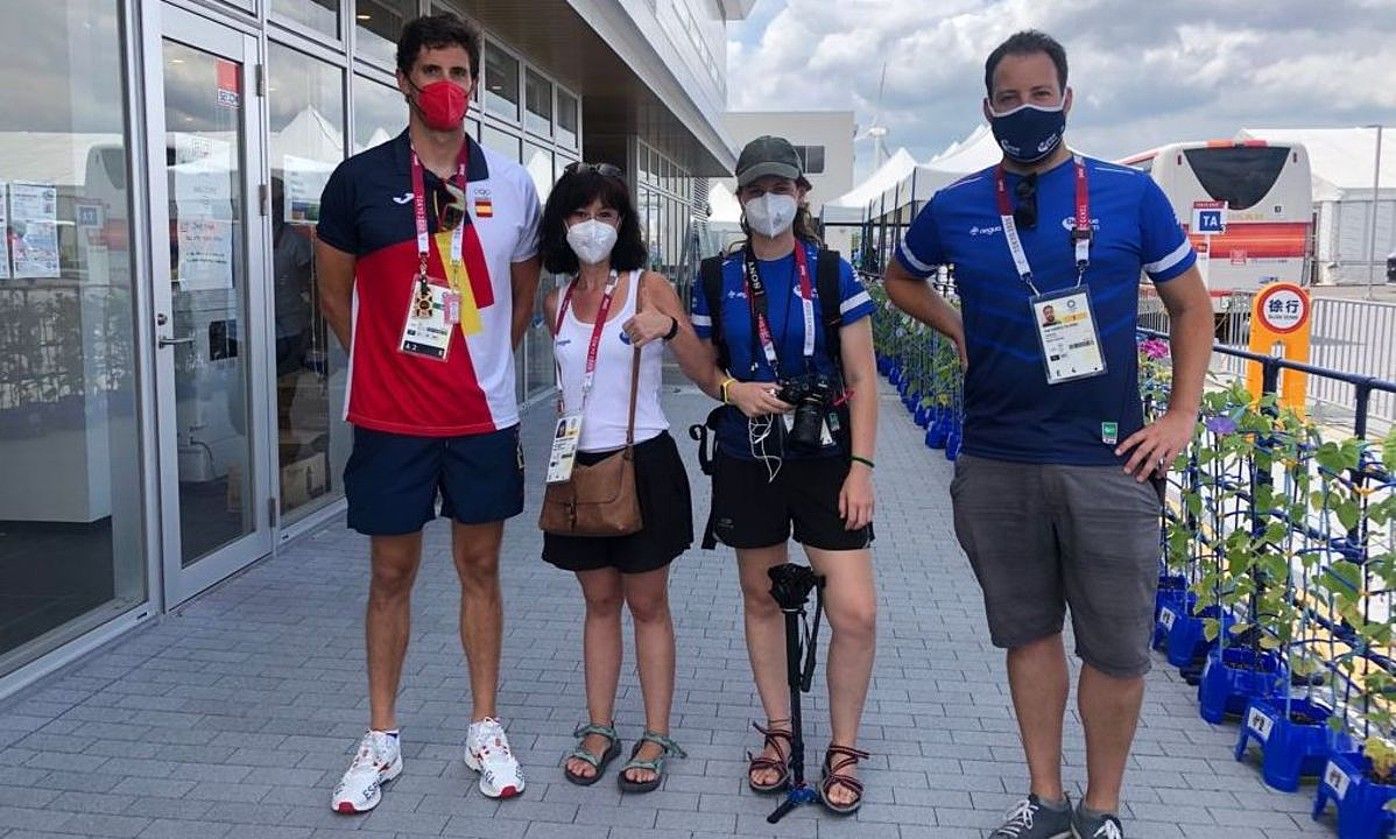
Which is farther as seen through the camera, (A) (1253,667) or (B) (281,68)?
(B) (281,68)

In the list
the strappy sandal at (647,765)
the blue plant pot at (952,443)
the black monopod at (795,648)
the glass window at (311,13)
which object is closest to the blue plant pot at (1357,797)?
the black monopod at (795,648)

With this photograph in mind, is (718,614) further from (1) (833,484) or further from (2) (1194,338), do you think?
(2) (1194,338)

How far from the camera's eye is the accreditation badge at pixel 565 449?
121 inches

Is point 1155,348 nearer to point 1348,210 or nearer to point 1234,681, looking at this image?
point 1234,681

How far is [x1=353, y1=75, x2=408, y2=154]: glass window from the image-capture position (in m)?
6.74

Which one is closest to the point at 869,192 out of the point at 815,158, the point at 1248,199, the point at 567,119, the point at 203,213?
the point at 1248,199

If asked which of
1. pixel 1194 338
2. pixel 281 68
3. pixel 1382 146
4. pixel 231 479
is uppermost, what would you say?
pixel 1382 146

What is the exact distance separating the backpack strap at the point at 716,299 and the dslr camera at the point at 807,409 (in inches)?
8.8

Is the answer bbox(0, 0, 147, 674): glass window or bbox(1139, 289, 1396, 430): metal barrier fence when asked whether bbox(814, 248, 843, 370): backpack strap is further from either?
bbox(1139, 289, 1396, 430): metal barrier fence

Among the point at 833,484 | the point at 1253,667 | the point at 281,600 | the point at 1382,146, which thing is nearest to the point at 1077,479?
the point at 833,484

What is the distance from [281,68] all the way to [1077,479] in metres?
4.56

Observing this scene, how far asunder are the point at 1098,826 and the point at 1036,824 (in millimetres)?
142

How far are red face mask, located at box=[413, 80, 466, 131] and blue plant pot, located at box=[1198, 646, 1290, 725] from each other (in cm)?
276

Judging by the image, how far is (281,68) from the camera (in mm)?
5809
